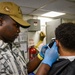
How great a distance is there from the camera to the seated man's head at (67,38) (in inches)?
51.5

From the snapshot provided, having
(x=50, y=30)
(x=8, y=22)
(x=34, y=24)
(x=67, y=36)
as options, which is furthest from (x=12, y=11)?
(x=50, y=30)

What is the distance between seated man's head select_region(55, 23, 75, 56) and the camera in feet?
4.29

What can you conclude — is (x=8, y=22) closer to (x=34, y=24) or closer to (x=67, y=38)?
(x=67, y=38)

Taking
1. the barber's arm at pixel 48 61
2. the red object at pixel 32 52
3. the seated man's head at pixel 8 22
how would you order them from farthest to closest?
1. the red object at pixel 32 52
2. the barber's arm at pixel 48 61
3. the seated man's head at pixel 8 22

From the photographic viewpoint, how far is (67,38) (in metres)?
1.32

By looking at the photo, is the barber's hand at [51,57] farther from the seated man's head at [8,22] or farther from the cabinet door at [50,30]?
the cabinet door at [50,30]

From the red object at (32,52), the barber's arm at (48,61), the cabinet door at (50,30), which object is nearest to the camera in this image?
the barber's arm at (48,61)

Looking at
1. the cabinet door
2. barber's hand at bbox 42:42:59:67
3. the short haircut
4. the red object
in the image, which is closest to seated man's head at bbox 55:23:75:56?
the short haircut

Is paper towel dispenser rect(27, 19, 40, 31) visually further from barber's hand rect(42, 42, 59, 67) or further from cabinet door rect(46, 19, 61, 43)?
barber's hand rect(42, 42, 59, 67)

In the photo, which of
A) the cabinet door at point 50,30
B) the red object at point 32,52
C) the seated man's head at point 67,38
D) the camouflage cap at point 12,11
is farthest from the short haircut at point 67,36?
the cabinet door at point 50,30

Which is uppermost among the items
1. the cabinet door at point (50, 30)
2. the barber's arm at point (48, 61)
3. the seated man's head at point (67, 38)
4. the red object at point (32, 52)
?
the seated man's head at point (67, 38)

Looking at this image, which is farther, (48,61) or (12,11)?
(48,61)

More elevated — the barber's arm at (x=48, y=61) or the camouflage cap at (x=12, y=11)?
the camouflage cap at (x=12, y=11)

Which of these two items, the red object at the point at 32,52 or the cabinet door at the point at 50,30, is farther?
the cabinet door at the point at 50,30
